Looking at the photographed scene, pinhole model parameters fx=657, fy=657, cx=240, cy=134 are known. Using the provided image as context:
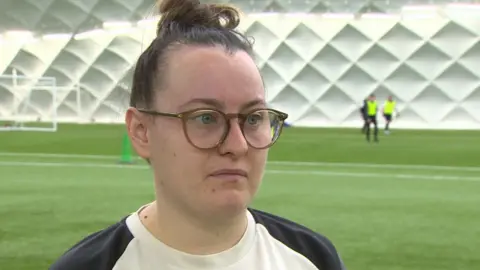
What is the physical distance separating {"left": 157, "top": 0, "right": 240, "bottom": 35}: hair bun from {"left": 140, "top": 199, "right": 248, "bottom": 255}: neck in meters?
0.43

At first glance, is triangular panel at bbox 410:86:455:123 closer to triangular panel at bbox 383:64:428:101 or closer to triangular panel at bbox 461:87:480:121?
triangular panel at bbox 383:64:428:101

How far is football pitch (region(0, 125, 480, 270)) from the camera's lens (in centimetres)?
517

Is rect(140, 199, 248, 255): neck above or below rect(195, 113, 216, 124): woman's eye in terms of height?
below

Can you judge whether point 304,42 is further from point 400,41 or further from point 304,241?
point 304,241

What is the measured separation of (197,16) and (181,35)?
0.10 m

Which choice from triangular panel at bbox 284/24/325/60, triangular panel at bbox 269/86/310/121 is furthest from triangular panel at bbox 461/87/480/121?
triangular panel at bbox 269/86/310/121

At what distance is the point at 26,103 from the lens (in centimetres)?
3338

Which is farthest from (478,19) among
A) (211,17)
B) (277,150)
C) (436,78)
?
(211,17)

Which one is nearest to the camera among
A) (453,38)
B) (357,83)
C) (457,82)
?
(453,38)

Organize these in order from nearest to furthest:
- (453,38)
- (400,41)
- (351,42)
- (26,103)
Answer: (453,38), (400,41), (351,42), (26,103)

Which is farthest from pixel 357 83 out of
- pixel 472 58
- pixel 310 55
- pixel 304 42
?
pixel 472 58

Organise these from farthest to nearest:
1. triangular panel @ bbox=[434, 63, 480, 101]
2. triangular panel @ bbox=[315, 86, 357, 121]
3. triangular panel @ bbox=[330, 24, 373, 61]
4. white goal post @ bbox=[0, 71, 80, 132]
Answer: triangular panel @ bbox=[315, 86, 357, 121], triangular panel @ bbox=[330, 24, 373, 61], white goal post @ bbox=[0, 71, 80, 132], triangular panel @ bbox=[434, 63, 480, 101]

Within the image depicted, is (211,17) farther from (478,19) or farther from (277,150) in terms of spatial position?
(478,19)

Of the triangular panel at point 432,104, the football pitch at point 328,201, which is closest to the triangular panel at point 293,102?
the triangular panel at point 432,104
